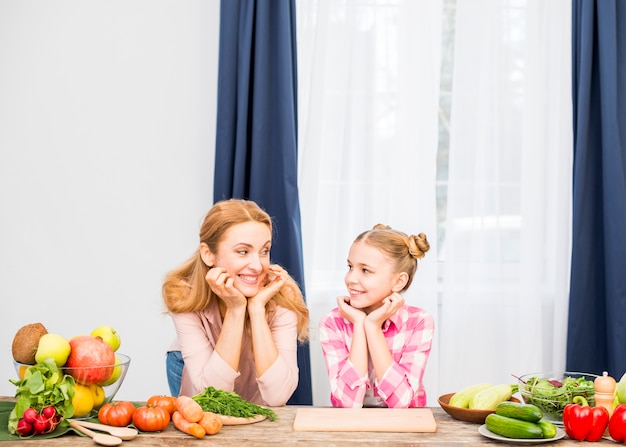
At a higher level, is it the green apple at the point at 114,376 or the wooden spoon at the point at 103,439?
the green apple at the point at 114,376

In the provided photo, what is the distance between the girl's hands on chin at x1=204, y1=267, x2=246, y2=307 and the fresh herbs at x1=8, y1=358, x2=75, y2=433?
0.60 metres

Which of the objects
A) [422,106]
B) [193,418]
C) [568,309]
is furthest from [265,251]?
[568,309]

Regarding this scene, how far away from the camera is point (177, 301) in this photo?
2.32 m

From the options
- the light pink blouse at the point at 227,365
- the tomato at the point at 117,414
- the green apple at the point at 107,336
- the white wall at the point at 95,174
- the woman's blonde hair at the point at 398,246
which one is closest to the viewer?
the tomato at the point at 117,414

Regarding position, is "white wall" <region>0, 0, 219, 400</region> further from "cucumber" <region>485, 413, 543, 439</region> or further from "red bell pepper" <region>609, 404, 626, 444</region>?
"red bell pepper" <region>609, 404, 626, 444</region>

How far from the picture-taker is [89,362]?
1.72 meters

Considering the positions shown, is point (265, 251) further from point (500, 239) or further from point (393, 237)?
point (500, 239)

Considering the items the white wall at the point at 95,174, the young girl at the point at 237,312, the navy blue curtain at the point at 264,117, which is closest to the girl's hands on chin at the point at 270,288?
the young girl at the point at 237,312

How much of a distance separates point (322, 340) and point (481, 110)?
1510 mm

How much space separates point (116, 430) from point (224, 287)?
2.12 feet

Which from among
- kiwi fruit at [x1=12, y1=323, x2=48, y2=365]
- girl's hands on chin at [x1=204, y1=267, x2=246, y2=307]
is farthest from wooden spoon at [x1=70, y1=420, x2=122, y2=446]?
girl's hands on chin at [x1=204, y1=267, x2=246, y2=307]

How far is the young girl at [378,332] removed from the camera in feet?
7.15

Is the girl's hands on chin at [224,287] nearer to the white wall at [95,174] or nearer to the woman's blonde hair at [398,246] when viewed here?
the woman's blonde hair at [398,246]

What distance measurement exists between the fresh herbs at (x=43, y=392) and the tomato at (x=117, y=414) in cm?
7
